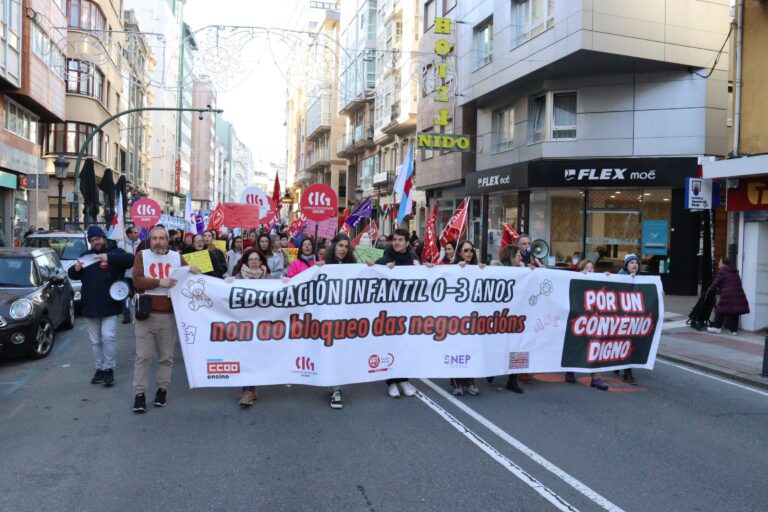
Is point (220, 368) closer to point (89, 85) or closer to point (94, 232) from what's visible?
point (94, 232)

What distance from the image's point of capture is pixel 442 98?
81.2ft

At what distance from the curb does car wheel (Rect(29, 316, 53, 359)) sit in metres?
9.58

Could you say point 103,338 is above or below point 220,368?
above

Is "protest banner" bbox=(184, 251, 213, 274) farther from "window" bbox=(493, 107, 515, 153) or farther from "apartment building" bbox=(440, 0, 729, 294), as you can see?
"window" bbox=(493, 107, 515, 153)

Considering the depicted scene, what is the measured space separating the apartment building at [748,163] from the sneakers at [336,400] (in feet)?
32.7

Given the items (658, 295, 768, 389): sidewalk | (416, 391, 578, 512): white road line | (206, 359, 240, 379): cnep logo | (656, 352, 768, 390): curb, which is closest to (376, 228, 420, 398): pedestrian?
(416, 391, 578, 512): white road line

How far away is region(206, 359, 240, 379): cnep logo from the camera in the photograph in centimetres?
667

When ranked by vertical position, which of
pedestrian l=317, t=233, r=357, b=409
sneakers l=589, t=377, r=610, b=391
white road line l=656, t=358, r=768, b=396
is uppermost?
pedestrian l=317, t=233, r=357, b=409

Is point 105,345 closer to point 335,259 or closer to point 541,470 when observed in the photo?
point 335,259

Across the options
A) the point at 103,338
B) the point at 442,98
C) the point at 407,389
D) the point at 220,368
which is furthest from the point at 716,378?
the point at 442,98

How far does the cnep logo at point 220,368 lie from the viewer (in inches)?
263

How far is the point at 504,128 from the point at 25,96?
18566 millimetres

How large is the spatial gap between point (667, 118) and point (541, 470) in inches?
701

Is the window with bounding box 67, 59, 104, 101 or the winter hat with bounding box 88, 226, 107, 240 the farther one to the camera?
the window with bounding box 67, 59, 104, 101
